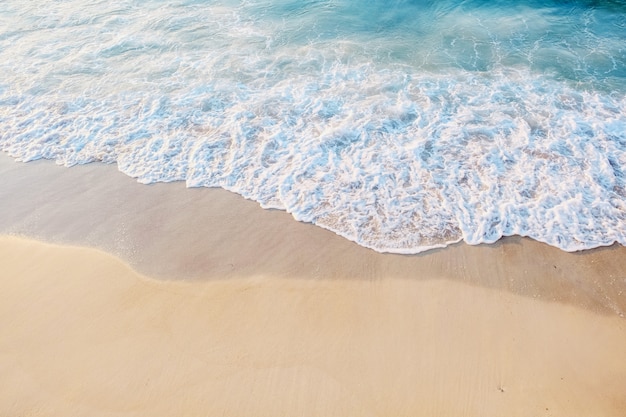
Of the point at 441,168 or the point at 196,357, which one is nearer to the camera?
the point at 196,357

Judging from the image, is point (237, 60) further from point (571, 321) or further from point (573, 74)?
point (571, 321)

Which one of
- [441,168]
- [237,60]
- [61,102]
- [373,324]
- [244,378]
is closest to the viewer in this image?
[244,378]

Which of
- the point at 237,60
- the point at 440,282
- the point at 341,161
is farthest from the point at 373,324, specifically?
the point at 237,60

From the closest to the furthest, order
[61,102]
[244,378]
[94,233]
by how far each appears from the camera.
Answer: [244,378], [94,233], [61,102]

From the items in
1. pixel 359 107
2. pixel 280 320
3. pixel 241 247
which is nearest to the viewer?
pixel 280 320

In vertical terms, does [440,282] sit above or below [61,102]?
below

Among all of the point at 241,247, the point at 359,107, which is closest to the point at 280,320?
the point at 241,247

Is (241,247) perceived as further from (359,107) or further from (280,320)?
(359,107)
